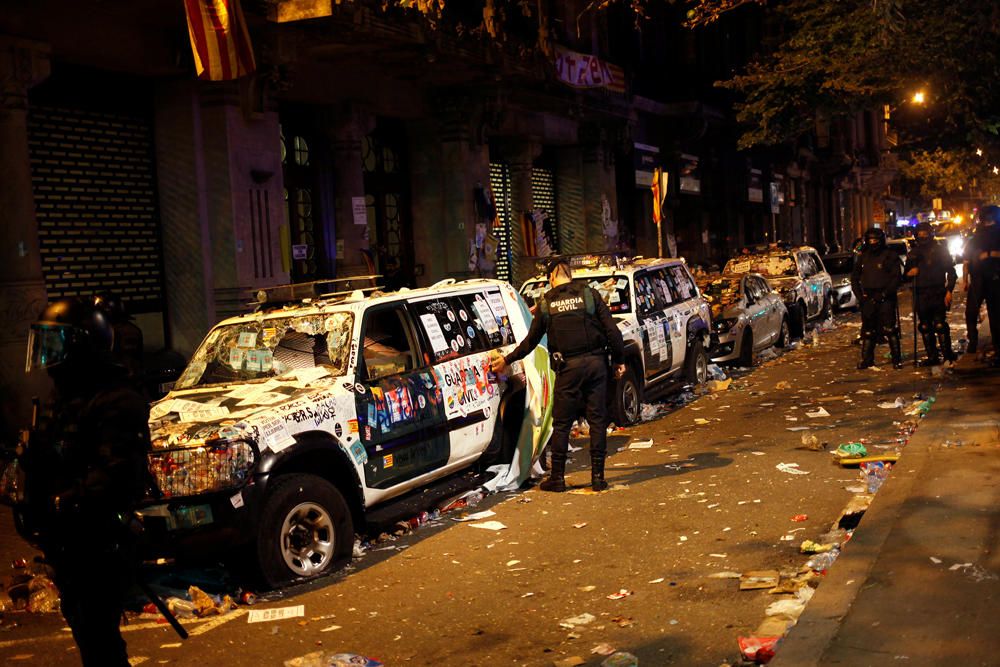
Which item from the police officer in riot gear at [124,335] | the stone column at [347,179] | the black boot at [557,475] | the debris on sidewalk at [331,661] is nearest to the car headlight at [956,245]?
the stone column at [347,179]

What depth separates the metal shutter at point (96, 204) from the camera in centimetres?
1337

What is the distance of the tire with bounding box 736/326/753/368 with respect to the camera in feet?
56.0

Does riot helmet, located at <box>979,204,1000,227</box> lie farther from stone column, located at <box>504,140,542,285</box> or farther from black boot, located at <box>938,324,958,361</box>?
stone column, located at <box>504,140,542,285</box>

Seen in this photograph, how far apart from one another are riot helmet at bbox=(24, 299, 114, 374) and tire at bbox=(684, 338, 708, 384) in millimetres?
10714

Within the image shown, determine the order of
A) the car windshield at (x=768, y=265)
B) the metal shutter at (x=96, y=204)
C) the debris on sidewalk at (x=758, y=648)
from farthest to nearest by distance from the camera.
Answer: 1. the car windshield at (x=768, y=265)
2. the metal shutter at (x=96, y=204)
3. the debris on sidewalk at (x=758, y=648)

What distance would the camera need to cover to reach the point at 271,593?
6.63m

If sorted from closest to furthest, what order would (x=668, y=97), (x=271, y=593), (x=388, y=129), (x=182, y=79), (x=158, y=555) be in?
(x=158, y=555) < (x=271, y=593) < (x=182, y=79) < (x=388, y=129) < (x=668, y=97)

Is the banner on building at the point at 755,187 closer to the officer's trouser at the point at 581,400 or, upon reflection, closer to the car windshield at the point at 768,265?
the car windshield at the point at 768,265

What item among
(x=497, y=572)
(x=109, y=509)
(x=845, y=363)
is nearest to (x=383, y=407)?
(x=497, y=572)

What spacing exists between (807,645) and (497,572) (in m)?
2.45

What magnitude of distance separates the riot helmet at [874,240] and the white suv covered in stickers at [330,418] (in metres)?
7.31

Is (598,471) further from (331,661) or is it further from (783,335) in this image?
(783,335)

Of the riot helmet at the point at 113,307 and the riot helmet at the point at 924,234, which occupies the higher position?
the riot helmet at the point at 924,234

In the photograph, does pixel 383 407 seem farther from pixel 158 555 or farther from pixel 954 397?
pixel 954 397
